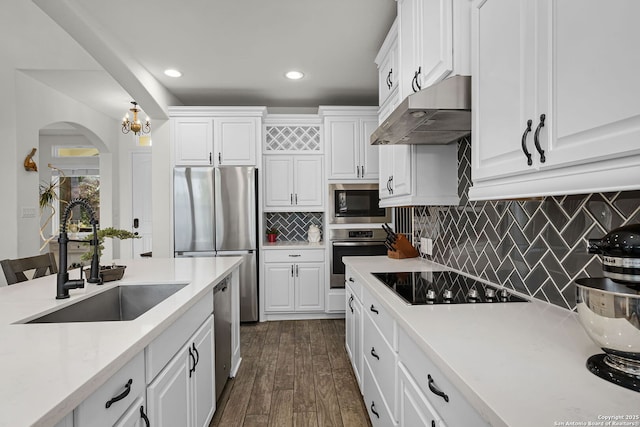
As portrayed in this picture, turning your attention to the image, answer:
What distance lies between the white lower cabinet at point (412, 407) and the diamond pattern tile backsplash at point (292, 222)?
324cm

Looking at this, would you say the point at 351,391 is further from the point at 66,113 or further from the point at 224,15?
the point at 66,113

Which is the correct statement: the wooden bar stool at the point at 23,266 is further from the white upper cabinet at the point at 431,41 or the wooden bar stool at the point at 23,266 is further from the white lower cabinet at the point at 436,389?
the white upper cabinet at the point at 431,41

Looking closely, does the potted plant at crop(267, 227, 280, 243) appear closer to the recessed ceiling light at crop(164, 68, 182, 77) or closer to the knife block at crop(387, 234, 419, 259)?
the knife block at crop(387, 234, 419, 259)

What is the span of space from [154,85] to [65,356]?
3.38m

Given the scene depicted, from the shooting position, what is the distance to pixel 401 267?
7.68ft

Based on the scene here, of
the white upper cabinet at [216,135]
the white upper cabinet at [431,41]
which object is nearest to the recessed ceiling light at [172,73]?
the white upper cabinet at [216,135]

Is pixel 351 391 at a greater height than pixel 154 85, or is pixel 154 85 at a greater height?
pixel 154 85

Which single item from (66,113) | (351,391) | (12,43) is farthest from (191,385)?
(66,113)

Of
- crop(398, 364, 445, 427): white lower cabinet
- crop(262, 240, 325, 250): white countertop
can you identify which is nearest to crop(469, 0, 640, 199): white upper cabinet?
crop(398, 364, 445, 427): white lower cabinet

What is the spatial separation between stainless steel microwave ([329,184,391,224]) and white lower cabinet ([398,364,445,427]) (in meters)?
2.71

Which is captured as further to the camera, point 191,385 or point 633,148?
point 191,385

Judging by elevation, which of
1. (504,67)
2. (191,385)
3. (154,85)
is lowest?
(191,385)

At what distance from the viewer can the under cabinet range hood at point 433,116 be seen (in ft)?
4.43

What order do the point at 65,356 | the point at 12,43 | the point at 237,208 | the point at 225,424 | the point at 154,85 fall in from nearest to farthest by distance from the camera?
1. the point at 65,356
2. the point at 225,424
3. the point at 12,43
4. the point at 154,85
5. the point at 237,208
